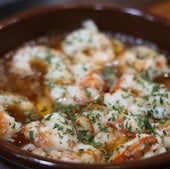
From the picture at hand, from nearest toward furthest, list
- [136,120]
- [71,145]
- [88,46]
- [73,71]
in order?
1. [71,145]
2. [136,120]
3. [73,71]
4. [88,46]

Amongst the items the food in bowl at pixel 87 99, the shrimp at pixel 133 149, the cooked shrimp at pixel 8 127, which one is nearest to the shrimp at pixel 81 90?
the food in bowl at pixel 87 99

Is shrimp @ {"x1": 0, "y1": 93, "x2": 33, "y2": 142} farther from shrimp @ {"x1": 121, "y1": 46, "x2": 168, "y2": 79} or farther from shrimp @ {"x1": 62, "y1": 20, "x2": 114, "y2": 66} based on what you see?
shrimp @ {"x1": 121, "y1": 46, "x2": 168, "y2": 79}

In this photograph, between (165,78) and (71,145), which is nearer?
(71,145)

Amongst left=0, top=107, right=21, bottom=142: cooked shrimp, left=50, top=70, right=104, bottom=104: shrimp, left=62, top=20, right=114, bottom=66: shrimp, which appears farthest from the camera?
left=62, top=20, right=114, bottom=66: shrimp

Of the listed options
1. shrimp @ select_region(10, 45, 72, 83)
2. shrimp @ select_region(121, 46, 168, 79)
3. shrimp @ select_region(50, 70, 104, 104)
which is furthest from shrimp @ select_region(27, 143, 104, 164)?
shrimp @ select_region(121, 46, 168, 79)

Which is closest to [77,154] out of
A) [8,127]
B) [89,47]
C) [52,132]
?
[52,132]

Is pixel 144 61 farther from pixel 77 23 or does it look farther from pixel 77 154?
pixel 77 154

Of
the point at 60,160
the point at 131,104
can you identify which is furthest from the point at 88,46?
the point at 60,160

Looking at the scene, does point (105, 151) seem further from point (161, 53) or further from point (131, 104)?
point (161, 53)
